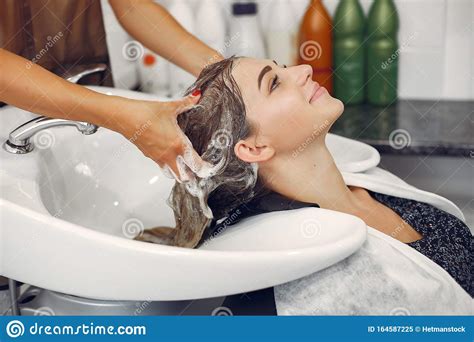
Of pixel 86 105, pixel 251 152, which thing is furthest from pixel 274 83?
pixel 86 105

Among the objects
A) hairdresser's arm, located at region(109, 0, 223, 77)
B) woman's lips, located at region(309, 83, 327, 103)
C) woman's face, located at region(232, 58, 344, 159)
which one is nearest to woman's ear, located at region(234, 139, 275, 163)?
woman's face, located at region(232, 58, 344, 159)

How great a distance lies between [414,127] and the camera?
6.50 feet

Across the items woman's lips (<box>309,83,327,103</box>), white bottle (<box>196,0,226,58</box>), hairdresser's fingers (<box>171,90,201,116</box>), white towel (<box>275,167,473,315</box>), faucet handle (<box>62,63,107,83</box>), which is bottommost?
white towel (<box>275,167,473,315</box>)

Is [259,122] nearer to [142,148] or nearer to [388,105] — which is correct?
[142,148]

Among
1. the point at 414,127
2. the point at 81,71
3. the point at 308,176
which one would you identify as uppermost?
the point at 81,71

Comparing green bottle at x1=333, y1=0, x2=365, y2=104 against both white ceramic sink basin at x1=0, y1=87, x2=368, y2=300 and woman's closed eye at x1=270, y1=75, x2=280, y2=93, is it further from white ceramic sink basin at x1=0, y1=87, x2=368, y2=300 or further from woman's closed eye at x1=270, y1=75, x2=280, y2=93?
woman's closed eye at x1=270, y1=75, x2=280, y2=93

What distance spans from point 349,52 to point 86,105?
960 mm

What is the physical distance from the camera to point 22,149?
1454 millimetres

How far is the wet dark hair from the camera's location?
1360 millimetres

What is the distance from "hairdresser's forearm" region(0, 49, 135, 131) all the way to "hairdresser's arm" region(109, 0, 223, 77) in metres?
0.36

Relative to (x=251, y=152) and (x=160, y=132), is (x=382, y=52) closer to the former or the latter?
(x=251, y=152)

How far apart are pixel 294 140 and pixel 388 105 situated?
82 cm

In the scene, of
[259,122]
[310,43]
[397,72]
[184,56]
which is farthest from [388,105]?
[259,122]

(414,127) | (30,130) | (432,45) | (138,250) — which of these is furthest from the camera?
(432,45)
